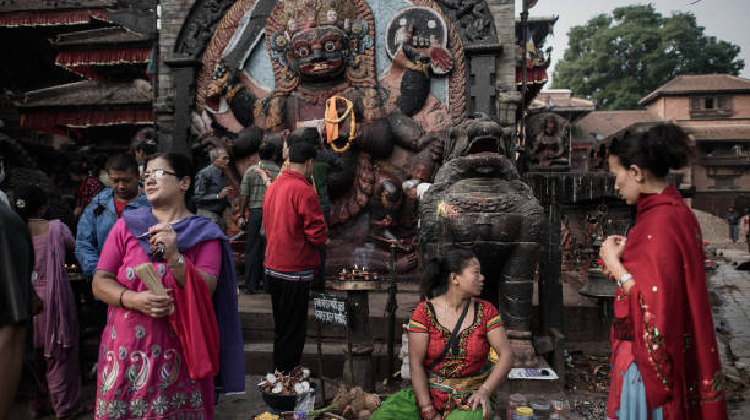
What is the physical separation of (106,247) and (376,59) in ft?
22.2

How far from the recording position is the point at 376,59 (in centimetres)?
877

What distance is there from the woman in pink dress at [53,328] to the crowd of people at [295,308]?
29 centimetres

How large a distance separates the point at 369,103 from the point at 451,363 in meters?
6.03

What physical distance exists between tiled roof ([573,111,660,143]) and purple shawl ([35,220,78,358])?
85.4 feet

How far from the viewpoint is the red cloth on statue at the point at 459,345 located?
306 cm

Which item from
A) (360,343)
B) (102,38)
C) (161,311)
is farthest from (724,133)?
(161,311)

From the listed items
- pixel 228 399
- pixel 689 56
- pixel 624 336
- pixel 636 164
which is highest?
pixel 689 56

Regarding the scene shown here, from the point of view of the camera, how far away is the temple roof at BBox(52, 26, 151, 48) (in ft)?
40.6

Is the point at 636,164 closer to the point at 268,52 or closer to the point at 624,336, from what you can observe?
the point at 624,336

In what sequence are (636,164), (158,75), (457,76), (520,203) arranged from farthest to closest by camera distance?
(158,75) < (457,76) < (520,203) < (636,164)

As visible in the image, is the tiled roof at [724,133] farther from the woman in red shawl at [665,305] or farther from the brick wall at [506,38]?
the woman in red shawl at [665,305]

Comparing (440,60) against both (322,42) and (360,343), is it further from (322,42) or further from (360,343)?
(360,343)

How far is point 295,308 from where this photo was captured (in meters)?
4.18

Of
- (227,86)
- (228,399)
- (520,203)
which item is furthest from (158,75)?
(520,203)
